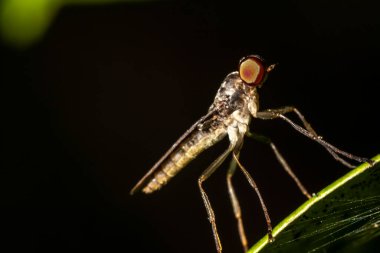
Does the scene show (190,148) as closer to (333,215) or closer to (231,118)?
(231,118)

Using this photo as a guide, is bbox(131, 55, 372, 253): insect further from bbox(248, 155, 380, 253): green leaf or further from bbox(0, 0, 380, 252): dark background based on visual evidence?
bbox(248, 155, 380, 253): green leaf

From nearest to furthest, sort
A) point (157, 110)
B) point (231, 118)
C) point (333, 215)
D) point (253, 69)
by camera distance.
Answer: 1. point (333, 215)
2. point (253, 69)
3. point (231, 118)
4. point (157, 110)

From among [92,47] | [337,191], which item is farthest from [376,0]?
[337,191]

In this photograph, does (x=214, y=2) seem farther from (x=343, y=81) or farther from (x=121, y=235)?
(x=121, y=235)

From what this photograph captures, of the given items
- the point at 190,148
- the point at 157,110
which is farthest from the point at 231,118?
the point at 157,110

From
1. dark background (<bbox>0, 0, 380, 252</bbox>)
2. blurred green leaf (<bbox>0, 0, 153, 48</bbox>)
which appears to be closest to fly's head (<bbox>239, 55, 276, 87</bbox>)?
blurred green leaf (<bbox>0, 0, 153, 48</bbox>)

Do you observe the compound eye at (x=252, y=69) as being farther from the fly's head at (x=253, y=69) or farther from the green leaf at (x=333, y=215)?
the green leaf at (x=333, y=215)
